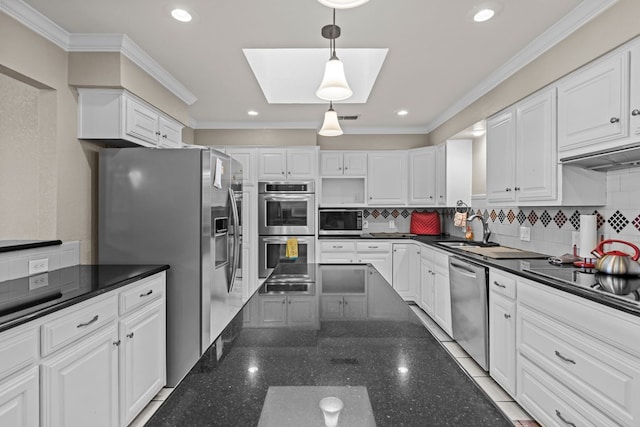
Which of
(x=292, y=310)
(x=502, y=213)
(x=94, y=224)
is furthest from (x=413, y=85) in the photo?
(x=94, y=224)

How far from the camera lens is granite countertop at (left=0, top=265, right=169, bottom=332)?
52.4 inches

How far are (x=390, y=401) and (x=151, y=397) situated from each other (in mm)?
2142

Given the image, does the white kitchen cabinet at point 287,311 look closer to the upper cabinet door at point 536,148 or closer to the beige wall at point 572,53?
the upper cabinet door at point 536,148

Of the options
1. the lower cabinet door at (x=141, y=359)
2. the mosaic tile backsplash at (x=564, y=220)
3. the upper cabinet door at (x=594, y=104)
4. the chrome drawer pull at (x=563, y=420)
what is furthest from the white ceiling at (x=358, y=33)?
the chrome drawer pull at (x=563, y=420)

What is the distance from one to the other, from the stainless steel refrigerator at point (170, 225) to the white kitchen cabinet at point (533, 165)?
2.38 meters

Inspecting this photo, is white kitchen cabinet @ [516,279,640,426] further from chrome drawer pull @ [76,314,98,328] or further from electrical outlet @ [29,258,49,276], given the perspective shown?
electrical outlet @ [29,258,49,276]

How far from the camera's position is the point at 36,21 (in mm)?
2080

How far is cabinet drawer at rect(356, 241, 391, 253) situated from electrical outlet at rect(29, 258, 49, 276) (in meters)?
3.27

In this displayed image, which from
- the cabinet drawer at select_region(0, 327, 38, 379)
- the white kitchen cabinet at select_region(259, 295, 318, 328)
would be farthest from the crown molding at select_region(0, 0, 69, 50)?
the white kitchen cabinet at select_region(259, 295, 318, 328)

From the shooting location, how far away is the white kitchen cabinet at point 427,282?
12.5 ft

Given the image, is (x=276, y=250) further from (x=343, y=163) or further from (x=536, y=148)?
(x=536, y=148)

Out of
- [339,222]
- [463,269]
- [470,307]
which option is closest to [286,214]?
[339,222]

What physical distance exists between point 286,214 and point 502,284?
2821 mm

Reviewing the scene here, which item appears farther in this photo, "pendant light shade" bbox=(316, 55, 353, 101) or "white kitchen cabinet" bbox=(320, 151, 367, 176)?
"white kitchen cabinet" bbox=(320, 151, 367, 176)
